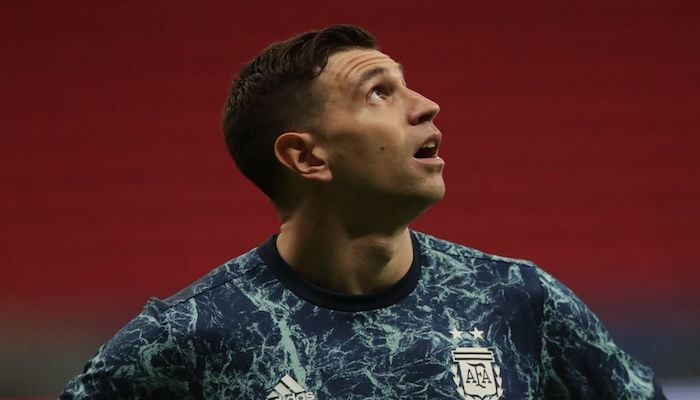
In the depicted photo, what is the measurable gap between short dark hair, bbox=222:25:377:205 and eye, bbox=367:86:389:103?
68 millimetres

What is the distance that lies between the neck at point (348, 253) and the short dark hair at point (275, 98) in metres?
0.10

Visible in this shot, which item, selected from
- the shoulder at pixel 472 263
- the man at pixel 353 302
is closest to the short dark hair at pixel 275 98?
the man at pixel 353 302

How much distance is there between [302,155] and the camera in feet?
5.09

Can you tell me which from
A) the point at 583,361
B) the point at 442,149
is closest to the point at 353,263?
the point at 583,361

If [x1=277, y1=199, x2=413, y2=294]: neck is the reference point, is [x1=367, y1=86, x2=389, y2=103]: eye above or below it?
above

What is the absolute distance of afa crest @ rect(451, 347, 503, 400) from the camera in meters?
1.43

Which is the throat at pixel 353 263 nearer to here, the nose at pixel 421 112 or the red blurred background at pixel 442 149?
the nose at pixel 421 112

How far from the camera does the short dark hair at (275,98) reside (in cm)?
156

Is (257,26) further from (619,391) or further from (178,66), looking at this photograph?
(619,391)

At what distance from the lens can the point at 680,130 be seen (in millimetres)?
3670

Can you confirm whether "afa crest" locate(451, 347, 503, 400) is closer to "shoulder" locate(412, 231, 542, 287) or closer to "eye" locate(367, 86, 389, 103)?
"shoulder" locate(412, 231, 542, 287)

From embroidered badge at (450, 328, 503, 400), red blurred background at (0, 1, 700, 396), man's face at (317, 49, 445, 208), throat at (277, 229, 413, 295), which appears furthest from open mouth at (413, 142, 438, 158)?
red blurred background at (0, 1, 700, 396)

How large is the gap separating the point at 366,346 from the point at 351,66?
1.24 feet

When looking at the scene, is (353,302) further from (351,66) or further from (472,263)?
(351,66)
